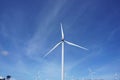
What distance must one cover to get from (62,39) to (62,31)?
15.1 ft

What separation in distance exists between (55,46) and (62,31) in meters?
9.31

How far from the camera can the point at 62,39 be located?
84.6 metres

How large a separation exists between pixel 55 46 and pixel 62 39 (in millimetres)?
5667

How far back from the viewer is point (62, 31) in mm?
85625

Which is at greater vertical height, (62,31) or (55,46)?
(62,31)

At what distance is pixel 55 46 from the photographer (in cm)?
8575
